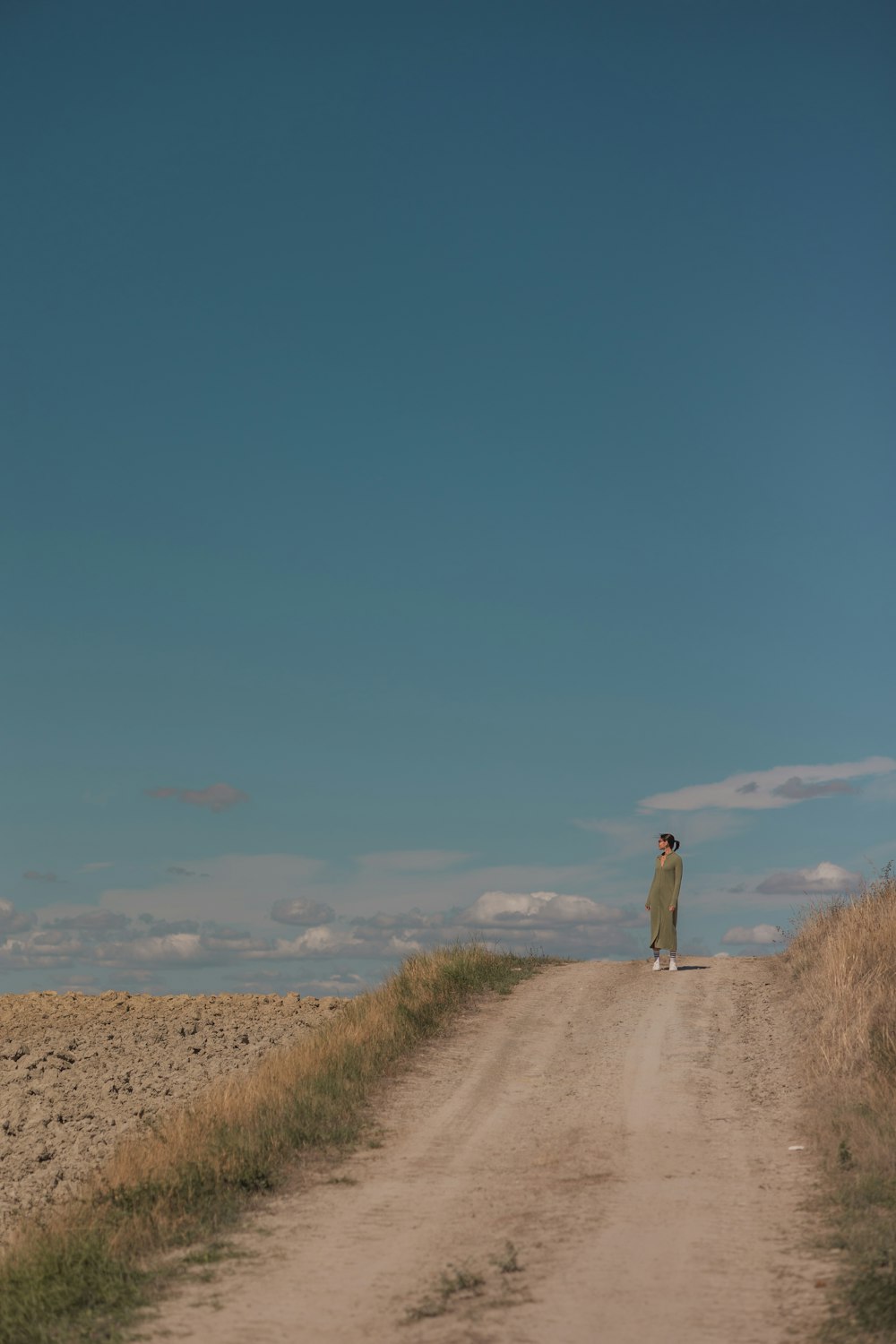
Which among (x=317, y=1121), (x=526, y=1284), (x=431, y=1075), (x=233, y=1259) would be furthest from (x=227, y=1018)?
(x=526, y=1284)

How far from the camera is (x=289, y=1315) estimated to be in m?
8.00

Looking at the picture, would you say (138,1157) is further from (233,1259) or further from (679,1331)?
(679,1331)

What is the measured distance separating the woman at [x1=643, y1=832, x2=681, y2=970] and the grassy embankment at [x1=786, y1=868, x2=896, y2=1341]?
2225 millimetres

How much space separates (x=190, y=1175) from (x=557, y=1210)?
344 cm

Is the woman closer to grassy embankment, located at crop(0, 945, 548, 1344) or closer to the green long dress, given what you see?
the green long dress

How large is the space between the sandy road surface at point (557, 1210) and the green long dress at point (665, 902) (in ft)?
14.5

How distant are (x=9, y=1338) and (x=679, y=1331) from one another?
445 cm

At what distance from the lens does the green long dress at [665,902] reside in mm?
22047

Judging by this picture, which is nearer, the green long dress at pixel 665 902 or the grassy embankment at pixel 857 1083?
the grassy embankment at pixel 857 1083

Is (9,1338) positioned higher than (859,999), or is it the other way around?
(859,999)

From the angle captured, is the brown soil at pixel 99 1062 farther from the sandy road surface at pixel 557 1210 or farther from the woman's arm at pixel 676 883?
the woman's arm at pixel 676 883

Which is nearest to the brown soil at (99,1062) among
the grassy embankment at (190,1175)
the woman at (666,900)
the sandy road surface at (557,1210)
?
the grassy embankment at (190,1175)

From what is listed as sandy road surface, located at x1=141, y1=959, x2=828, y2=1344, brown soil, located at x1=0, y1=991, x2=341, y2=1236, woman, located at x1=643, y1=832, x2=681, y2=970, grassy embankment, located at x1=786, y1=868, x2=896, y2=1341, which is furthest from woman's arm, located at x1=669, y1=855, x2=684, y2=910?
brown soil, located at x1=0, y1=991, x2=341, y2=1236

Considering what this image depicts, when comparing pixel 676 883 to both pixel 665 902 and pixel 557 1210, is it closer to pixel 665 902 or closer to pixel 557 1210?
pixel 665 902
